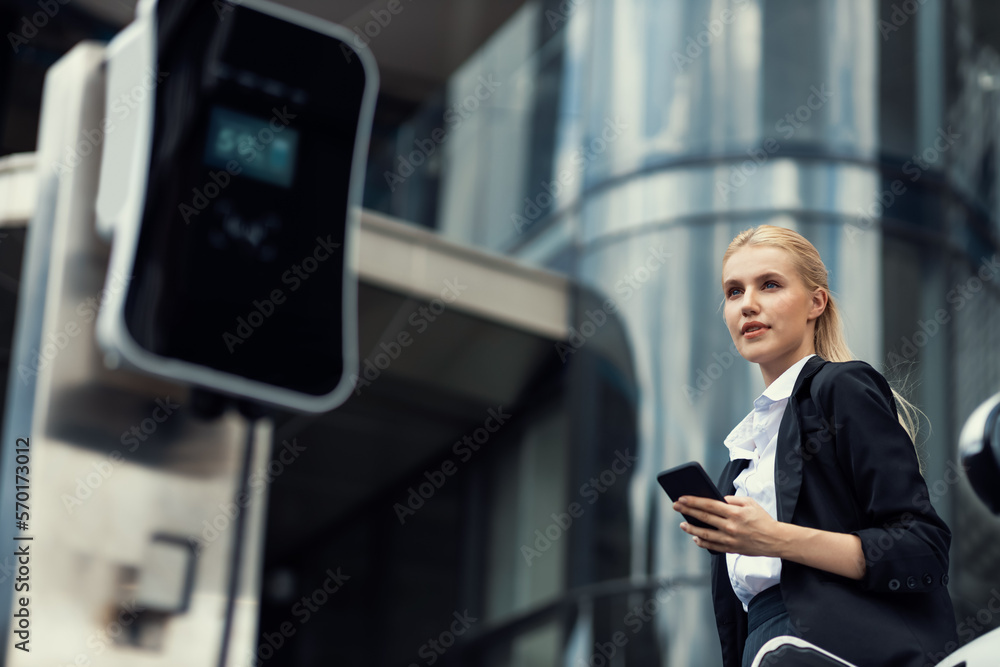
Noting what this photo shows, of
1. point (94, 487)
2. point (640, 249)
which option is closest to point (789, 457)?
point (94, 487)

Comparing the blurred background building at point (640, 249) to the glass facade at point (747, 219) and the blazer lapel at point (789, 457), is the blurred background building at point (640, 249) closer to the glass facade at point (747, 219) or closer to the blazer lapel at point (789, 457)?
the glass facade at point (747, 219)

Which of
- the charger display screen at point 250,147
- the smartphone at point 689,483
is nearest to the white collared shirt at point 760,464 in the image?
the smartphone at point 689,483

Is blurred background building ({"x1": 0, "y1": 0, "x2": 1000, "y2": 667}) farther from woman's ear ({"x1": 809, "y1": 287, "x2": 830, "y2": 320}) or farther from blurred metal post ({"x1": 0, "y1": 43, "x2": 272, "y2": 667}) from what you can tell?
woman's ear ({"x1": 809, "y1": 287, "x2": 830, "y2": 320})

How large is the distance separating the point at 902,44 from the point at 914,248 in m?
0.99

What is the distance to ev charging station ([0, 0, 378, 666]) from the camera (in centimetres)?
296

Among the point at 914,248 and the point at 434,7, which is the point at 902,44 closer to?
the point at 914,248

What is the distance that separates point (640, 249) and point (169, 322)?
2807 millimetres

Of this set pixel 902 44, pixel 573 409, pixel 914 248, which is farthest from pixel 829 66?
pixel 573 409

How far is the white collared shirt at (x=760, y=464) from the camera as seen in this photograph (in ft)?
3.82

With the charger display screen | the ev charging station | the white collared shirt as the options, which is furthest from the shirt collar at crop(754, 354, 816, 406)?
the charger display screen

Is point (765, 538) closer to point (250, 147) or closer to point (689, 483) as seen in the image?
point (689, 483)

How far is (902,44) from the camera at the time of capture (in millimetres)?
5262

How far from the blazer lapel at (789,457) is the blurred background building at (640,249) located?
3.53 meters

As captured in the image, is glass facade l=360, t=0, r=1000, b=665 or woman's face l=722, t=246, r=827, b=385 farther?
glass facade l=360, t=0, r=1000, b=665
